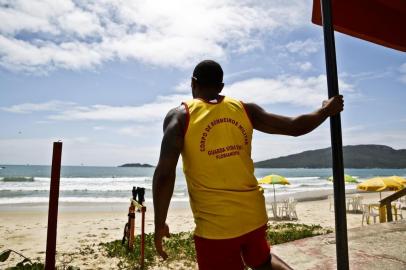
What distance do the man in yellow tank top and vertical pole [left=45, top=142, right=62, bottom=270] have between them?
4.45 feet

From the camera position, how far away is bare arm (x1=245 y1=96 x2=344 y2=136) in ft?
6.81

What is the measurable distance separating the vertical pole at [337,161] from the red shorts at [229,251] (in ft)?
2.05

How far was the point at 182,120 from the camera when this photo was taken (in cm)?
213

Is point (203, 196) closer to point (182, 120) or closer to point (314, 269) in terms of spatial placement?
point (182, 120)

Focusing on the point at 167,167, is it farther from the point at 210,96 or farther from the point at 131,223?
the point at 131,223

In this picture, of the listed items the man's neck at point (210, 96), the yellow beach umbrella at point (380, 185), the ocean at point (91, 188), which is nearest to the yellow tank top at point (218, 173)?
the man's neck at point (210, 96)

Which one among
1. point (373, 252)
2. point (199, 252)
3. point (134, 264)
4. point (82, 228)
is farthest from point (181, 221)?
point (199, 252)

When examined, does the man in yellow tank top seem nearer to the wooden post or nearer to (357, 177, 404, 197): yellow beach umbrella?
the wooden post

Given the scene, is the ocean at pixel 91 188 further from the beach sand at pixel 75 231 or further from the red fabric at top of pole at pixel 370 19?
the red fabric at top of pole at pixel 370 19

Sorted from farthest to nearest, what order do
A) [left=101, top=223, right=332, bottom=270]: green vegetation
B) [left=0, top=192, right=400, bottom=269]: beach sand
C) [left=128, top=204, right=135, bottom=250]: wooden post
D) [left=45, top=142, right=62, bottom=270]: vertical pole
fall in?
[left=0, top=192, right=400, bottom=269]: beach sand, [left=128, top=204, right=135, bottom=250]: wooden post, [left=101, top=223, right=332, bottom=270]: green vegetation, [left=45, top=142, right=62, bottom=270]: vertical pole

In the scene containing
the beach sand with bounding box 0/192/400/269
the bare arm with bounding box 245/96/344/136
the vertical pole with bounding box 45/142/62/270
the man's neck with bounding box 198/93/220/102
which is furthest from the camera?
the beach sand with bounding box 0/192/400/269

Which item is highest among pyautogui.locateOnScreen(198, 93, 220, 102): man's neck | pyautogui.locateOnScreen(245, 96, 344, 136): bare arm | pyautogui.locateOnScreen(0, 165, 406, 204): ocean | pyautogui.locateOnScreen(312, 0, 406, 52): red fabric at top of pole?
pyautogui.locateOnScreen(312, 0, 406, 52): red fabric at top of pole

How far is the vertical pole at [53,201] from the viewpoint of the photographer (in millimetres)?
3100

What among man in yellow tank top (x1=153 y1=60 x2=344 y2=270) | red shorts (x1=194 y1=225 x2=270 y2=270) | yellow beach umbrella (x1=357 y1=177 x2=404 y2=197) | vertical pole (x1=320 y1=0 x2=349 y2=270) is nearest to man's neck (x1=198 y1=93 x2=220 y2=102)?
man in yellow tank top (x1=153 y1=60 x2=344 y2=270)
